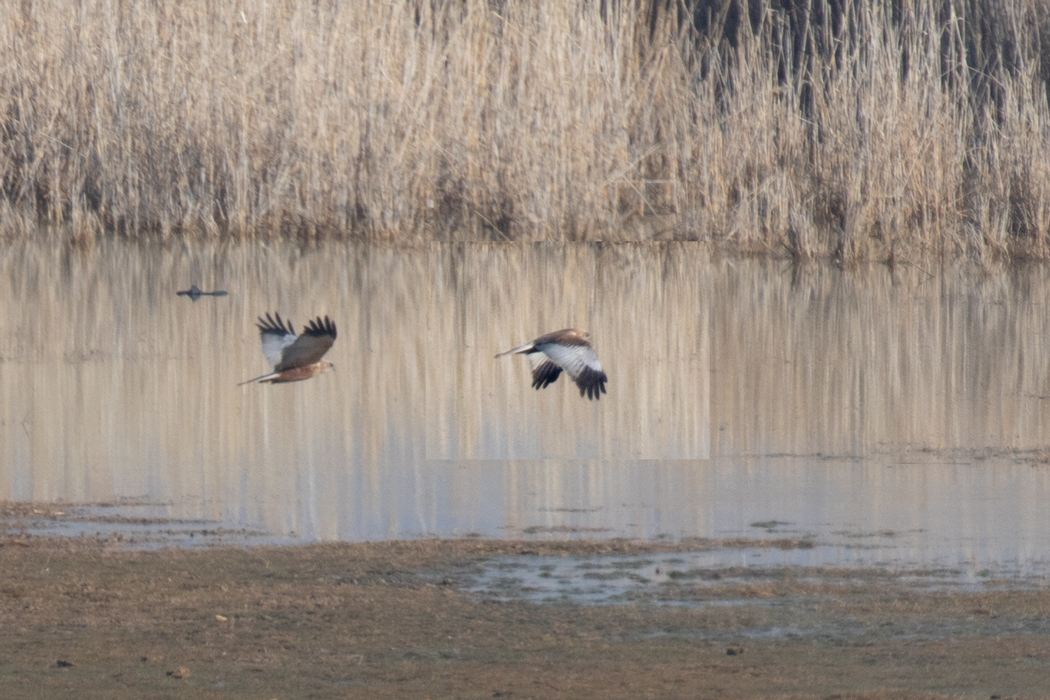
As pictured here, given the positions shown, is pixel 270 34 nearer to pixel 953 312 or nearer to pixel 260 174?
pixel 260 174

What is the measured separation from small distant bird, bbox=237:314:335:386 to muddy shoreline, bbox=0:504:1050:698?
135cm

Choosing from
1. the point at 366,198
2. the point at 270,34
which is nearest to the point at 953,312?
the point at 366,198

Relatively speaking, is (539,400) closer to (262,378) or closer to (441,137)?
(262,378)

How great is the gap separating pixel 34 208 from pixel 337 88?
2.59 meters

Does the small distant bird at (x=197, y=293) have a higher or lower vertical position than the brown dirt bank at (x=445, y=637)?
higher

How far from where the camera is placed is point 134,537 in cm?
594

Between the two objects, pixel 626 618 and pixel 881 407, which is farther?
pixel 881 407

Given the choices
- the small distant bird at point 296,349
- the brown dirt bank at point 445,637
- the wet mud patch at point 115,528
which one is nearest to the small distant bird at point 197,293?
the small distant bird at point 296,349

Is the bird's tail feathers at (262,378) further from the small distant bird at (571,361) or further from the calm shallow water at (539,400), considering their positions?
the small distant bird at (571,361)

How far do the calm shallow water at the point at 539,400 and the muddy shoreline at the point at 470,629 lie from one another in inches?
20.6

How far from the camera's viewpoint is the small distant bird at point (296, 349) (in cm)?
696

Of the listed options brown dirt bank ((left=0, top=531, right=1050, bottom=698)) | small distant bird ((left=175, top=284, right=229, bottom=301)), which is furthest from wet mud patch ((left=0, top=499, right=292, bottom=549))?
small distant bird ((left=175, top=284, right=229, bottom=301))

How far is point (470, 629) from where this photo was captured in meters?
4.79

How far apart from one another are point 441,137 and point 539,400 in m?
5.21
